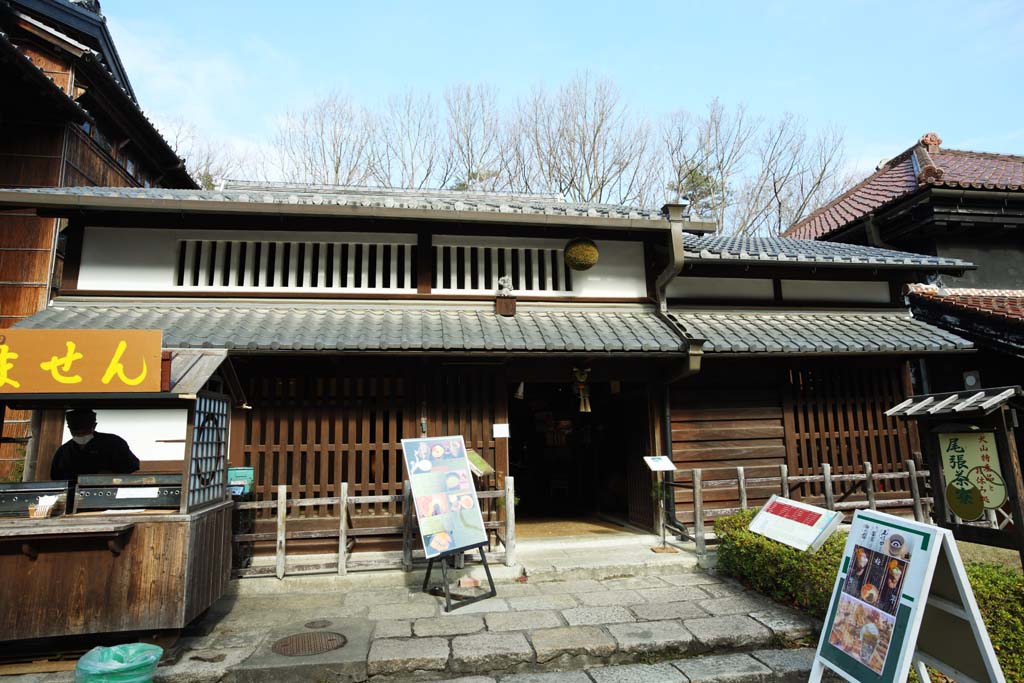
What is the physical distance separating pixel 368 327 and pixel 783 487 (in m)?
6.79

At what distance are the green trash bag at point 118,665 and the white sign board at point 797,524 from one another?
5.11 m

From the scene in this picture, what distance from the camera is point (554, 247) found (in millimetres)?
9539

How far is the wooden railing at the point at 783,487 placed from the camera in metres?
8.24

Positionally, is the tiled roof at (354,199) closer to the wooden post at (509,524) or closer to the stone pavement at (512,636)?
the wooden post at (509,524)

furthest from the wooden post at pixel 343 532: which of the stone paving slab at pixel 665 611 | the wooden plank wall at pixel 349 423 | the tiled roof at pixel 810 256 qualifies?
the tiled roof at pixel 810 256

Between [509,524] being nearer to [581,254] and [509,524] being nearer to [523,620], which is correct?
[523,620]

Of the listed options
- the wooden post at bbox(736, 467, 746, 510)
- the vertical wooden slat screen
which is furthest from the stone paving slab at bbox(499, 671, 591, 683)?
the vertical wooden slat screen

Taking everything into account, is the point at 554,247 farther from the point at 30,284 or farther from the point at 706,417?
the point at 30,284

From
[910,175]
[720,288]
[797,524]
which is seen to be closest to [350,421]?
[797,524]

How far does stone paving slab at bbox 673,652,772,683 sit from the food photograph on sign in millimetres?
1154

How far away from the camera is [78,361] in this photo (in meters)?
4.95

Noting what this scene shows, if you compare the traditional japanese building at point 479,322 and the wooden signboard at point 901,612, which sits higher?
the traditional japanese building at point 479,322

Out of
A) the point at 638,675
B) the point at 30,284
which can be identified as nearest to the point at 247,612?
the point at 638,675

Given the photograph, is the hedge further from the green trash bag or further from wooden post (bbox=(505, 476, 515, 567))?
the green trash bag
